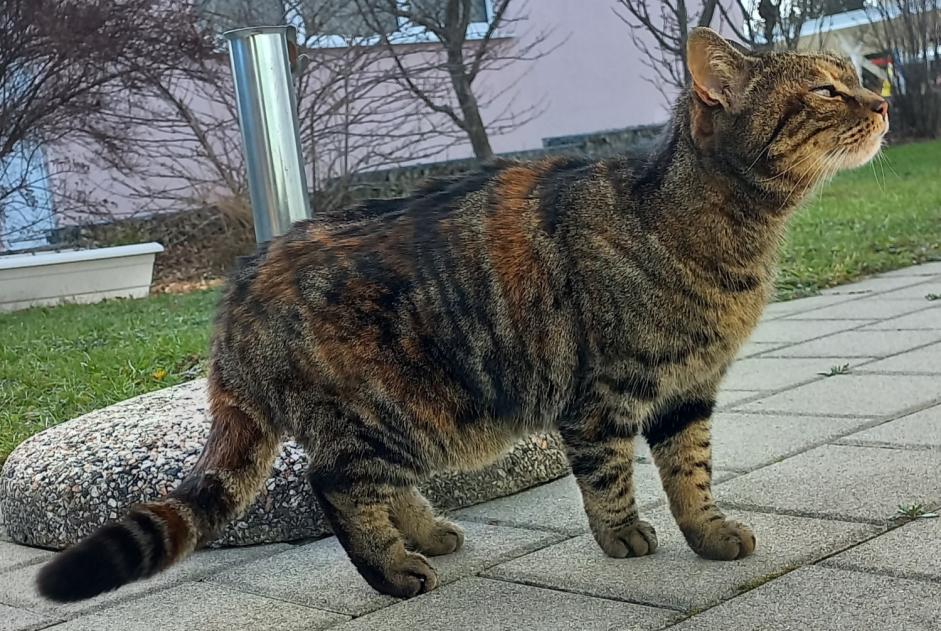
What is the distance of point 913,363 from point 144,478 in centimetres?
A: 324

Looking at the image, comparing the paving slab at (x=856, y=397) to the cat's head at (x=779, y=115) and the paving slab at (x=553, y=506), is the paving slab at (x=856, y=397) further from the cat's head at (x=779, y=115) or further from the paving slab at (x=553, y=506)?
the cat's head at (x=779, y=115)

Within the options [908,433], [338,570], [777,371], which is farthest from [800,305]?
[338,570]

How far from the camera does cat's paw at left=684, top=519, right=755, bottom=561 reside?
2.90m

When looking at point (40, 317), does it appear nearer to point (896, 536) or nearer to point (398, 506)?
point (398, 506)

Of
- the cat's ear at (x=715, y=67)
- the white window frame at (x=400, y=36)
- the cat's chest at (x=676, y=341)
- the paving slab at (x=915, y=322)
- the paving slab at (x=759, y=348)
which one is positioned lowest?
the paving slab at (x=759, y=348)

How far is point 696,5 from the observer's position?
13.8 m

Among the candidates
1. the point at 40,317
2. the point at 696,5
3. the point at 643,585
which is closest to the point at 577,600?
the point at 643,585

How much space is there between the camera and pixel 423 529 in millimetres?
3252

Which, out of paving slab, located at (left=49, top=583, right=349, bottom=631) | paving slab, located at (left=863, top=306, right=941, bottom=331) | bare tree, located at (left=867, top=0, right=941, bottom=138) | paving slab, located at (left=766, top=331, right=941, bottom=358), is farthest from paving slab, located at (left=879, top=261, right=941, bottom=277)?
bare tree, located at (left=867, top=0, right=941, bottom=138)

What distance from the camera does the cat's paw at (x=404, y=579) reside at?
2.90 meters

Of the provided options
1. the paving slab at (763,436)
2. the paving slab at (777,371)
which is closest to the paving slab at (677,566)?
the paving slab at (763,436)

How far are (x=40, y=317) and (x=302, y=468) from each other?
5.67 meters

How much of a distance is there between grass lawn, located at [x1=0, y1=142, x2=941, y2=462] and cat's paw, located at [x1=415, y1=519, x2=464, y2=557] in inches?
62.7

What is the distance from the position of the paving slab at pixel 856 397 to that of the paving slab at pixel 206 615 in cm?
230
